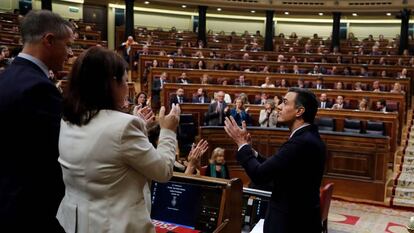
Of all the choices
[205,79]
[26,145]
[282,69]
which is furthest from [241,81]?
[26,145]

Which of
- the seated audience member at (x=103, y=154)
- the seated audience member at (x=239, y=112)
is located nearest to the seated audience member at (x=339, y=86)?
the seated audience member at (x=239, y=112)

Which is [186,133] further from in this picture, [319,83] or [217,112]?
[319,83]

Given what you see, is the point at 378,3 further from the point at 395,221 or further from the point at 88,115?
the point at 88,115

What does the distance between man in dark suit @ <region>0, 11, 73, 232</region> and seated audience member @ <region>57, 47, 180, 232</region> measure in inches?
4.0

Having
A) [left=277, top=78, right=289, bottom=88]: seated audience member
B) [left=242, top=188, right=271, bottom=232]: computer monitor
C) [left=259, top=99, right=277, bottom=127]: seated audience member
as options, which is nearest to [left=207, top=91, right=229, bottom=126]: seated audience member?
[left=259, top=99, right=277, bottom=127]: seated audience member

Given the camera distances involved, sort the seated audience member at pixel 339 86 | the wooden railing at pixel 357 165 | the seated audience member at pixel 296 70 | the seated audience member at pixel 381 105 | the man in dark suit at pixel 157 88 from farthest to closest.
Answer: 1. the seated audience member at pixel 296 70
2. the seated audience member at pixel 339 86
3. the man in dark suit at pixel 157 88
4. the seated audience member at pixel 381 105
5. the wooden railing at pixel 357 165

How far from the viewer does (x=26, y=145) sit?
140 centimetres

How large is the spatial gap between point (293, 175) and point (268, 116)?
5257 mm

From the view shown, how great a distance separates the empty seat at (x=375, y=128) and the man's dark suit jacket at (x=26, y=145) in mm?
6364

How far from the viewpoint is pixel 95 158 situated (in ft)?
4.11

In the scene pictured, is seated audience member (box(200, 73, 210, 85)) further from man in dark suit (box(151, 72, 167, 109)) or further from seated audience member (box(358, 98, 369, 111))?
seated audience member (box(358, 98, 369, 111))

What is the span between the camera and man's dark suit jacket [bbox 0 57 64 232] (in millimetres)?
1389

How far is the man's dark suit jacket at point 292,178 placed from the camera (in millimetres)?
1968

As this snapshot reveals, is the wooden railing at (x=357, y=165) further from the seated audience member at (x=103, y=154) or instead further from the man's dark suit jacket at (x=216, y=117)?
the seated audience member at (x=103, y=154)
